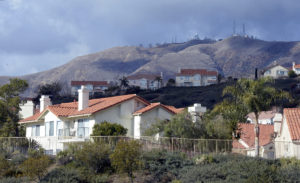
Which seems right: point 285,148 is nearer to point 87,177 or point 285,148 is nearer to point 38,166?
point 87,177

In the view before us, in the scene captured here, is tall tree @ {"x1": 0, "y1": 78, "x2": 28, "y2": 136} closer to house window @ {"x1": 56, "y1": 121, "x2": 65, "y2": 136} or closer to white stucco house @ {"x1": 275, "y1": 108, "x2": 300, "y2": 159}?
house window @ {"x1": 56, "y1": 121, "x2": 65, "y2": 136}

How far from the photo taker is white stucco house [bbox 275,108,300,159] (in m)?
35.5

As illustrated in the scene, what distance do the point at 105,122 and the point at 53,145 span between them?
19.8 ft

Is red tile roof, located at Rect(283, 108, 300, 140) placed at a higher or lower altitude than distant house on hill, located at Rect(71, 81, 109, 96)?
lower

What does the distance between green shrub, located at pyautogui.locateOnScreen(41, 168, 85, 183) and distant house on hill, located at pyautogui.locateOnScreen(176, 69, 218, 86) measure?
133005 millimetres

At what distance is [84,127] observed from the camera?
47.9m

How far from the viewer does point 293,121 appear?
133 feet

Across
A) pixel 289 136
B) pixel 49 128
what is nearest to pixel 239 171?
pixel 289 136

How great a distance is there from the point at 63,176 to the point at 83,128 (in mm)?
16908

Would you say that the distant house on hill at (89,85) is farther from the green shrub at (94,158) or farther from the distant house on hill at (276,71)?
the green shrub at (94,158)

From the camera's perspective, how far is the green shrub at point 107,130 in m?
42.5

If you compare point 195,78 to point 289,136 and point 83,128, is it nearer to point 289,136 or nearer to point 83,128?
point 83,128

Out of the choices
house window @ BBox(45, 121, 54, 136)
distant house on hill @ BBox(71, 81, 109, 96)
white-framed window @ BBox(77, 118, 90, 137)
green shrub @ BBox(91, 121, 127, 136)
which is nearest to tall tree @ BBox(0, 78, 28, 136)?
house window @ BBox(45, 121, 54, 136)

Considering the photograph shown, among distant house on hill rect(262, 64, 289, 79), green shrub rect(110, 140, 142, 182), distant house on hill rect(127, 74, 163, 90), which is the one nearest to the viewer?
green shrub rect(110, 140, 142, 182)
